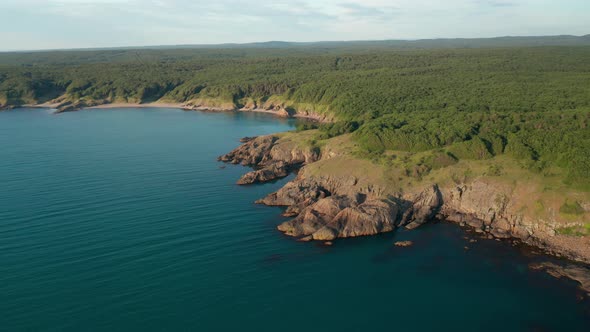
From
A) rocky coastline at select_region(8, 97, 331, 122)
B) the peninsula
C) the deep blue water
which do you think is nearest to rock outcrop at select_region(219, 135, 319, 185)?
the peninsula

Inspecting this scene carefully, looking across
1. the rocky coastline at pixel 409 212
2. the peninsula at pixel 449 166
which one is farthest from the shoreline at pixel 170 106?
the rocky coastline at pixel 409 212

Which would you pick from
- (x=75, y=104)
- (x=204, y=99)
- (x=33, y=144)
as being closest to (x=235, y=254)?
(x=33, y=144)

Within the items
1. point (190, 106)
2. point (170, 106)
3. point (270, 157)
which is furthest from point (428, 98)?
point (170, 106)

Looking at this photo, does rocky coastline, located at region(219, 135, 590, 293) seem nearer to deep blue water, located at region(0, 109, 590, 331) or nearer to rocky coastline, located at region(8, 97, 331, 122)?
deep blue water, located at region(0, 109, 590, 331)

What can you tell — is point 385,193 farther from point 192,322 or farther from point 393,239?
point 192,322

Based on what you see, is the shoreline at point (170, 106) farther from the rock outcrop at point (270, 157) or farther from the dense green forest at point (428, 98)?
the rock outcrop at point (270, 157)

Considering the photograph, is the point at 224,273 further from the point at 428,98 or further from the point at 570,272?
the point at 428,98
